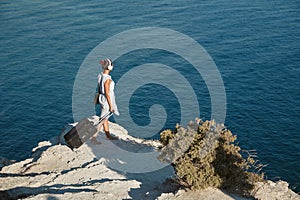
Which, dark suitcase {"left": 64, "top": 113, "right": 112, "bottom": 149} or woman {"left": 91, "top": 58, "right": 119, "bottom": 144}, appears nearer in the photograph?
woman {"left": 91, "top": 58, "right": 119, "bottom": 144}

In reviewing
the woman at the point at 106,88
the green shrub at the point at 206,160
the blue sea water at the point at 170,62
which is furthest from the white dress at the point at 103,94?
the blue sea water at the point at 170,62

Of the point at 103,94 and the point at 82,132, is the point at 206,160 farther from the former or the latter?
the point at 82,132

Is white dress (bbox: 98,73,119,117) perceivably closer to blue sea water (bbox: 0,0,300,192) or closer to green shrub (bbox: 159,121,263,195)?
green shrub (bbox: 159,121,263,195)

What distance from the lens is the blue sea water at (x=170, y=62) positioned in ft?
105

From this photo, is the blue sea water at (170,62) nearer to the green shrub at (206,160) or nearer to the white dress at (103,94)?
the green shrub at (206,160)

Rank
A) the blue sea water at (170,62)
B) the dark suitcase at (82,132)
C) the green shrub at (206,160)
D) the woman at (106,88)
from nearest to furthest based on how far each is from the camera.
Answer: the green shrub at (206,160) < the woman at (106,88) < the dark suitcase at (82,132) < the blue sea water at (170,62)

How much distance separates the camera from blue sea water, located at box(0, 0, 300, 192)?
32.2m

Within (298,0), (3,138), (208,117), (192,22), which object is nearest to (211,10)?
(192,22)

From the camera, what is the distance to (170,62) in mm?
43812

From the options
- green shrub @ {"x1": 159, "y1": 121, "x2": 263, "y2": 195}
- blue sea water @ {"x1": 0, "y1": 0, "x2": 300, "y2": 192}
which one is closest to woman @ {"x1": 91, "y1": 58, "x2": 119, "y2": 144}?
green shrub @ {"x1": 159, "y1": 121, "x2": 263, "y2": 195}

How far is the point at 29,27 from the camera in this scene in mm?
55688

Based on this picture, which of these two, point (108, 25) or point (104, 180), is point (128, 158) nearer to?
point (104, 180)

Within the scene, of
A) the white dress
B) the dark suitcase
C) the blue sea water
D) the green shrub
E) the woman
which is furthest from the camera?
the blue sea water

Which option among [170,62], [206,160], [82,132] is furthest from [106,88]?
[170,62]
